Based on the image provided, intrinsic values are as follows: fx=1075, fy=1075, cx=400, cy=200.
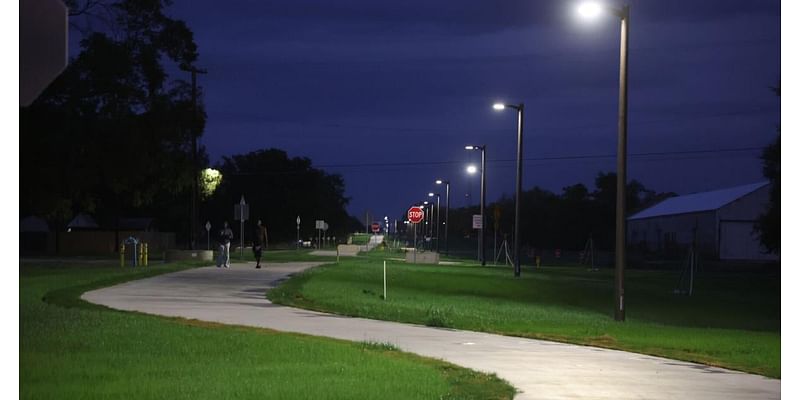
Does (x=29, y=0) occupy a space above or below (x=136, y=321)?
above

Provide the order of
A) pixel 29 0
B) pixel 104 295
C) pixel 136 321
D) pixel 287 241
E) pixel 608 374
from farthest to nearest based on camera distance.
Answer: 1. pixel 287 241
2. pixel 104 295
3. pixel 136 321
4. pixel 608 374
5. pixel 29 0

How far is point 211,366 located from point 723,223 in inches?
3256

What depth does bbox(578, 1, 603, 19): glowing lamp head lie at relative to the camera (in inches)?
880

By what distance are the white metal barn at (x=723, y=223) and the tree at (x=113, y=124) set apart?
49351 millimetres

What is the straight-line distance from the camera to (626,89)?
24.2 metres

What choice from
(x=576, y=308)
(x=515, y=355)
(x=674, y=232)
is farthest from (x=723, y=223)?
(x=515, y=355)

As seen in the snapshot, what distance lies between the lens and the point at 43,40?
4102 mm

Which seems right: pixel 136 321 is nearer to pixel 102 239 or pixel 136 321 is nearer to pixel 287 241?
pixel 102 239

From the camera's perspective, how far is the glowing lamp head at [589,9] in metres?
22.3

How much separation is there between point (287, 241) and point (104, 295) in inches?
4801

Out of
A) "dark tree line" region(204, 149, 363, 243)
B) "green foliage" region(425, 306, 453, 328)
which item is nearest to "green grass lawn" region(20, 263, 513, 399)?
"green foliage" region(425, 306, 453, 328)

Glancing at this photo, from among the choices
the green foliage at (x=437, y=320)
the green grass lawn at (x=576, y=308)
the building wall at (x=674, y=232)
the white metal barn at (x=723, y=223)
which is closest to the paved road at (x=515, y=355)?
the green foliage at (x=437, y=320)

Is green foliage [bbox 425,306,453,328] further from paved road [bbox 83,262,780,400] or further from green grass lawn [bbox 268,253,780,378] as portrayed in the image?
paved road [bbox 83,262,780,400]
